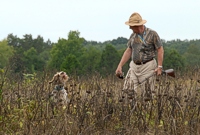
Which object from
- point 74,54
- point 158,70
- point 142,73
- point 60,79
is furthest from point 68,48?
point 158,70

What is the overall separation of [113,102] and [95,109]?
0.79 feet

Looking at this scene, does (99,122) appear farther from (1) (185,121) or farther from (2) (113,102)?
(1) (185,121)

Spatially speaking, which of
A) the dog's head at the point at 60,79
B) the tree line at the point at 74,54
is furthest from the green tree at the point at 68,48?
the dog's head at the point at 60,79

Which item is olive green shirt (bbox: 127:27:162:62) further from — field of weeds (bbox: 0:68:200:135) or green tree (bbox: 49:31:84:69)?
green tree (bbox: 49:31:84:69)

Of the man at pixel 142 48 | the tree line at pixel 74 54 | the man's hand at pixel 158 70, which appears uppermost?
the tree line at pixel 74 54

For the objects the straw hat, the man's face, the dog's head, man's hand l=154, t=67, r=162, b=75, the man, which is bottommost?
the dog's head

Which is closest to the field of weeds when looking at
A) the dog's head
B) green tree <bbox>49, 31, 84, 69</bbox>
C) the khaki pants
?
the khaki pants

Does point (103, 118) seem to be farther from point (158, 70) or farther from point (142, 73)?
point (142, 73)

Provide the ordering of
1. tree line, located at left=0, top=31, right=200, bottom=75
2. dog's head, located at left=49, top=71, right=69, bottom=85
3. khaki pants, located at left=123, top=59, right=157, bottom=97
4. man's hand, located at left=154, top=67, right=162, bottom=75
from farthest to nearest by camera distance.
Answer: tree line, located at left=0, top=31, right=200, bottom=75 < dog's head, located at left=49, top=71, right=69, bottom=85 < khaki pants, located at left=123, top=59, right=157, bottom=97 < man's hand, located at left=154, top=67, right=162, bottom=75

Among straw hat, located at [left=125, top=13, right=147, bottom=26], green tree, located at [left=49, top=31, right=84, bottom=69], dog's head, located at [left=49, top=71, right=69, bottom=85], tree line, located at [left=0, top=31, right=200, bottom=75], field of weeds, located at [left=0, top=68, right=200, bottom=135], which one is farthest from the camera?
green tree, located at [left=49, top=31, right=84, bottom=69]

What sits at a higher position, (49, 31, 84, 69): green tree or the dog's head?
(49, 31, 84, 69): green tree

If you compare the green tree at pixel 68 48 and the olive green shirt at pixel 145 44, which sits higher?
the green tree at pixel 68 48

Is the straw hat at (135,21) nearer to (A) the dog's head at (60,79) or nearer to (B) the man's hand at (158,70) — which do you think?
(B) the man's hand at (158,70)

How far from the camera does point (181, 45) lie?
128 m
